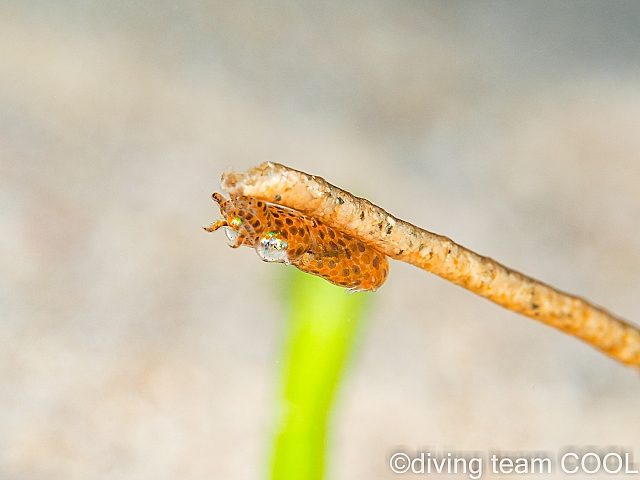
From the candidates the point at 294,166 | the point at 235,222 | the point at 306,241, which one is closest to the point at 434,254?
the point at 306,241

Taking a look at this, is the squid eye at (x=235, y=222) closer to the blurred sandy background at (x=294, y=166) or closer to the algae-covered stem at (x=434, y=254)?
the algae-covered stem at (x=434, y=254)

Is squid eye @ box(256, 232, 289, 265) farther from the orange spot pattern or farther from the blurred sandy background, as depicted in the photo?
the blurred sandy background

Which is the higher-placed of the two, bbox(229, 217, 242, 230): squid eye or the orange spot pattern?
the orange spot pattern

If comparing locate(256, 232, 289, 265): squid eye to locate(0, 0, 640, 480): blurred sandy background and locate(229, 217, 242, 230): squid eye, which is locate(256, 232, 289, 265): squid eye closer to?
locate(229, 217, 242, 230): squid eye

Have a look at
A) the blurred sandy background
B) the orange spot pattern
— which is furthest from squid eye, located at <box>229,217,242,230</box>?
the blurred sandy background

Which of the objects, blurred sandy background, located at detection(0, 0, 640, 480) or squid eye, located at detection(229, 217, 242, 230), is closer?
squid eye, located at detection(229, 217, 242, 230)

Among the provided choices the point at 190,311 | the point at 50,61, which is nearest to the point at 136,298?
the point at 190,311

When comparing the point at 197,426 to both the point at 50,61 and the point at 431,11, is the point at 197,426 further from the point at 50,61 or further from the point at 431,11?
the point at 431,11
